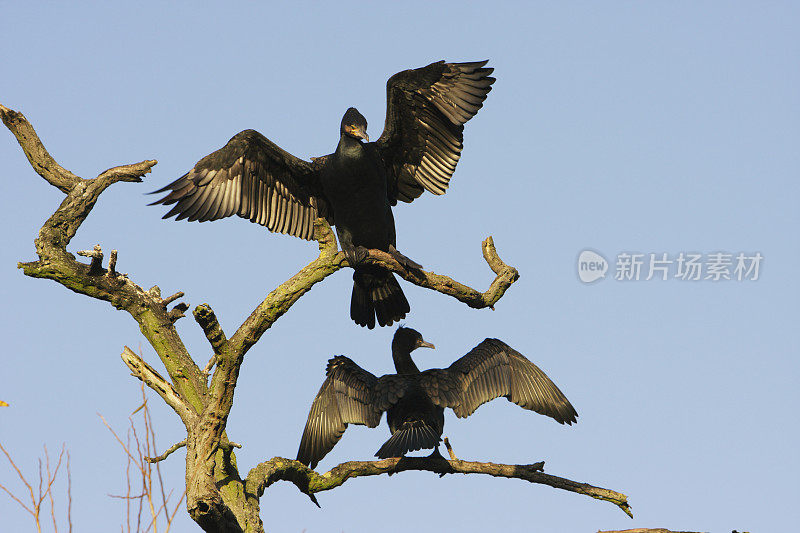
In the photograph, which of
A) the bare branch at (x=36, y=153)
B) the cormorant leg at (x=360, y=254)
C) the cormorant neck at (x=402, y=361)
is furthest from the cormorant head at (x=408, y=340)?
the bare branch at (x=36, y=153)

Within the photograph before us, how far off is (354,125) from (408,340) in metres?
1.76

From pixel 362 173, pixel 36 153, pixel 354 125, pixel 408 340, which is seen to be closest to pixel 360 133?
pixel 354 125

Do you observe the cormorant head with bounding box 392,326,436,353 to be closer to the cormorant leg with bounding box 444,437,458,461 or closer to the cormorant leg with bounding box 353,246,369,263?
the cormorant leg with bounding box 353,246,369,263

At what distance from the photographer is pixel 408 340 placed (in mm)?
6707

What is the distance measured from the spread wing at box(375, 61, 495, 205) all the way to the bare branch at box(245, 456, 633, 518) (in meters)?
2.43

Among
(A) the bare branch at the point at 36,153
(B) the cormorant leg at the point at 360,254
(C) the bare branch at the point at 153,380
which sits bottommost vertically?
(C) the bare branch at the point at 153,380

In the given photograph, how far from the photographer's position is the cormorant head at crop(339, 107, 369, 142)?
614cm

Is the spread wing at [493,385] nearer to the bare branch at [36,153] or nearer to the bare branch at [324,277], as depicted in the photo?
the bare branch at [324,277]

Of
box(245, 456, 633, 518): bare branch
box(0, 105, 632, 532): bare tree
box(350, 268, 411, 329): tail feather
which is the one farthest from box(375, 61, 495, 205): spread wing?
box(245, 456, 633, 518): bare branch

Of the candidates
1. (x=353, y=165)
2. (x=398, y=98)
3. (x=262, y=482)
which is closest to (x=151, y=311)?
(x=262, y=482)

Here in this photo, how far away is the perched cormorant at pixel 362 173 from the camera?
610 centimetres

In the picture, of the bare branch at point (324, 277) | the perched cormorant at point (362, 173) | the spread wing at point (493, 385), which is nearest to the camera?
the bare branch at point (324, 277)

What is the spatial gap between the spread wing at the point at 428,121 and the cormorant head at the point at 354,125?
293 mm

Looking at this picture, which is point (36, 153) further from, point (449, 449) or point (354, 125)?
point (449, 449)
